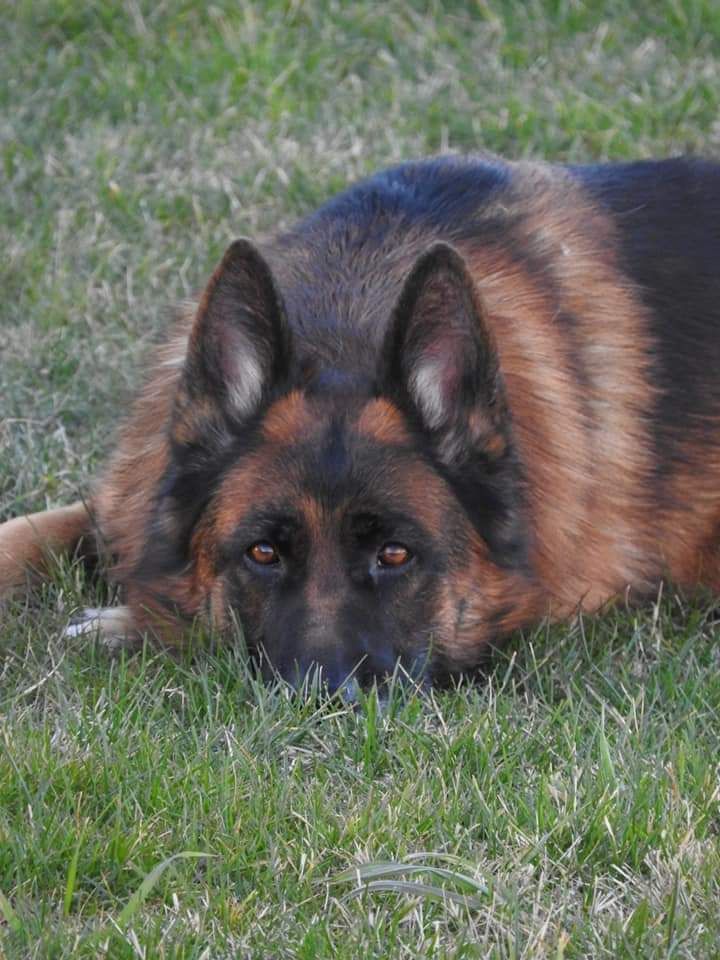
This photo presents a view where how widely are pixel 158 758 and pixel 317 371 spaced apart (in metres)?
1.06

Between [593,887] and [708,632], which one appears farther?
[708,632]

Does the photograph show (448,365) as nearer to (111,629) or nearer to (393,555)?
(393,555)

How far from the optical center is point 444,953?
2.77 meters

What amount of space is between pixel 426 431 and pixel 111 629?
103 centimetres

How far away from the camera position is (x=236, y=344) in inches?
152

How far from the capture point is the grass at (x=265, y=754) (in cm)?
289

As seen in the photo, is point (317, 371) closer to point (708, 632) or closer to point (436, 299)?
point (436, 299)

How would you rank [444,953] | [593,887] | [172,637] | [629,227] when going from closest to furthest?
1. [444,953]
2. [593,887]
3. [172,637]
4. [629,227]

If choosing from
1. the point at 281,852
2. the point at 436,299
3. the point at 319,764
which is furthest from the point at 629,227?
the point at 281,852

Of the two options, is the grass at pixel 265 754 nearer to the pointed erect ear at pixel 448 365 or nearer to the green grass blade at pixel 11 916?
the green grass blade at pixel 11 916

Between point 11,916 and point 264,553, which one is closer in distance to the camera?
point 11,916

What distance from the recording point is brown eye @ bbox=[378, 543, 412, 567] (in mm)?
3766

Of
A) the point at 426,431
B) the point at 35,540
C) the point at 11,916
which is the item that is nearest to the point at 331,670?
the point at 426,431

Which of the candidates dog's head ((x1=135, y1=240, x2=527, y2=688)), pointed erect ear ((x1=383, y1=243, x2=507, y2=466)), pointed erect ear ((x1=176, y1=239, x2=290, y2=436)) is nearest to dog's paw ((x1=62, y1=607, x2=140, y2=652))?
dog's head ((x1=135, y1=240, x2=527, y2=688))
